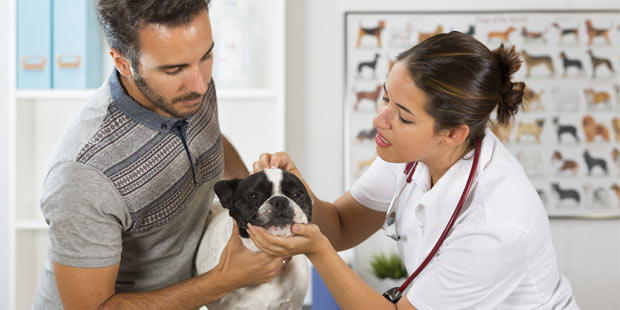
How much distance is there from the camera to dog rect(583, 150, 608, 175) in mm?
2783

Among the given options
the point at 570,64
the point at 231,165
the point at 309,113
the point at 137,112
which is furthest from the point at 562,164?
the point at 137,112

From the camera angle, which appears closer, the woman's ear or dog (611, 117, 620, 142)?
the woman's ear

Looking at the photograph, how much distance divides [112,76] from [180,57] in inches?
10.2

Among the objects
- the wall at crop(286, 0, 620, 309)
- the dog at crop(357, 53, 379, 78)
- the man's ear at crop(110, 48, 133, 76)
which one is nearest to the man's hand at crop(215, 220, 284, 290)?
the man's ear at crop(110, 48, 133, 76)

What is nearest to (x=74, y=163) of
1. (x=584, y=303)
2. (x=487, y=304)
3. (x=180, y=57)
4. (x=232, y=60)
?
(x=180, y=57)

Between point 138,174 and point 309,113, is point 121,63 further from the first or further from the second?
point 309,113

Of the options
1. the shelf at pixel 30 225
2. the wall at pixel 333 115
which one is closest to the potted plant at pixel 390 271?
the wall at pixel 333 115

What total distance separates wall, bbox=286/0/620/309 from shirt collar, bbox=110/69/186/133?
1436 millimetres

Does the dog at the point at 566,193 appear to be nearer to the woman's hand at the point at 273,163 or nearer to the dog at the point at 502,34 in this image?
the dog at the point at 502,34

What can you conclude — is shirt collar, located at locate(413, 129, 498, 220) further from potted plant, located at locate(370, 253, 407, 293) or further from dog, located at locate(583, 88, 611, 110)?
dog, located at locate(583, 88, 611, 110)

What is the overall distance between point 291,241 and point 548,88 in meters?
2.00

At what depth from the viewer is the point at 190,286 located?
4.58 feet

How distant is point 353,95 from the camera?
9.14 feet

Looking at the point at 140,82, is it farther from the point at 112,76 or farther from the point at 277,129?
the point at 277,129
